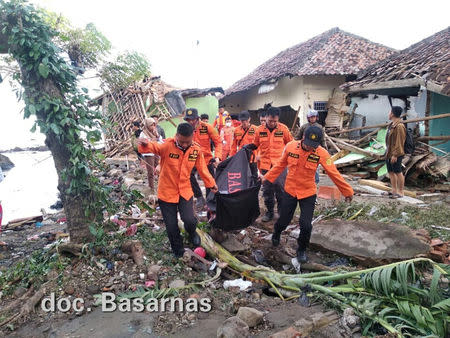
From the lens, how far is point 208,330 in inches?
106

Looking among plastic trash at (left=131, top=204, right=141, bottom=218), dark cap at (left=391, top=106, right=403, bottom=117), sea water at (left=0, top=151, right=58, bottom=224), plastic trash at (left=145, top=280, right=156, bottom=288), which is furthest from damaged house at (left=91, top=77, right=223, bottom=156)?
plastic trash at (left=145, top=280, right=156, bottom=288)

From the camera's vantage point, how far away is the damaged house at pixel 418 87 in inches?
285

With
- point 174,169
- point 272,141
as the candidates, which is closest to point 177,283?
point 174,169

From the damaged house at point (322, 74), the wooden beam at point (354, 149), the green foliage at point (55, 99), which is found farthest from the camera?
the damaged house at point (322, 74)

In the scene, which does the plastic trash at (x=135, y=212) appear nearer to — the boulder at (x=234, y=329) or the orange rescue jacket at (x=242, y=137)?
the orange rescue jacket at (x=242, y=137)

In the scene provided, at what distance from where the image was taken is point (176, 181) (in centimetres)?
378

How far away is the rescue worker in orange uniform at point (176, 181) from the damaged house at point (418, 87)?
5511mm

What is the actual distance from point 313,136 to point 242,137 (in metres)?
2.61

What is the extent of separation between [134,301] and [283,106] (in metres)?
12.3

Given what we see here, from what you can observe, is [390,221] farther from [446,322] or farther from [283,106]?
[283,106]

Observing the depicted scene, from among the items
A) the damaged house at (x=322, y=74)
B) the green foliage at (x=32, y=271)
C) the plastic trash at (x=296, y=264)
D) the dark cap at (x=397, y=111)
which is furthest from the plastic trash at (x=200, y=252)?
the damaged house at (x=322, y=74)

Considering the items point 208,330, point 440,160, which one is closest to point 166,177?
point 208,330

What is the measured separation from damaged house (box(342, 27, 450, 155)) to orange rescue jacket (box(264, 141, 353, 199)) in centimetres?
415

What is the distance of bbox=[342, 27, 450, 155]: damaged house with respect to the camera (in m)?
7.25
